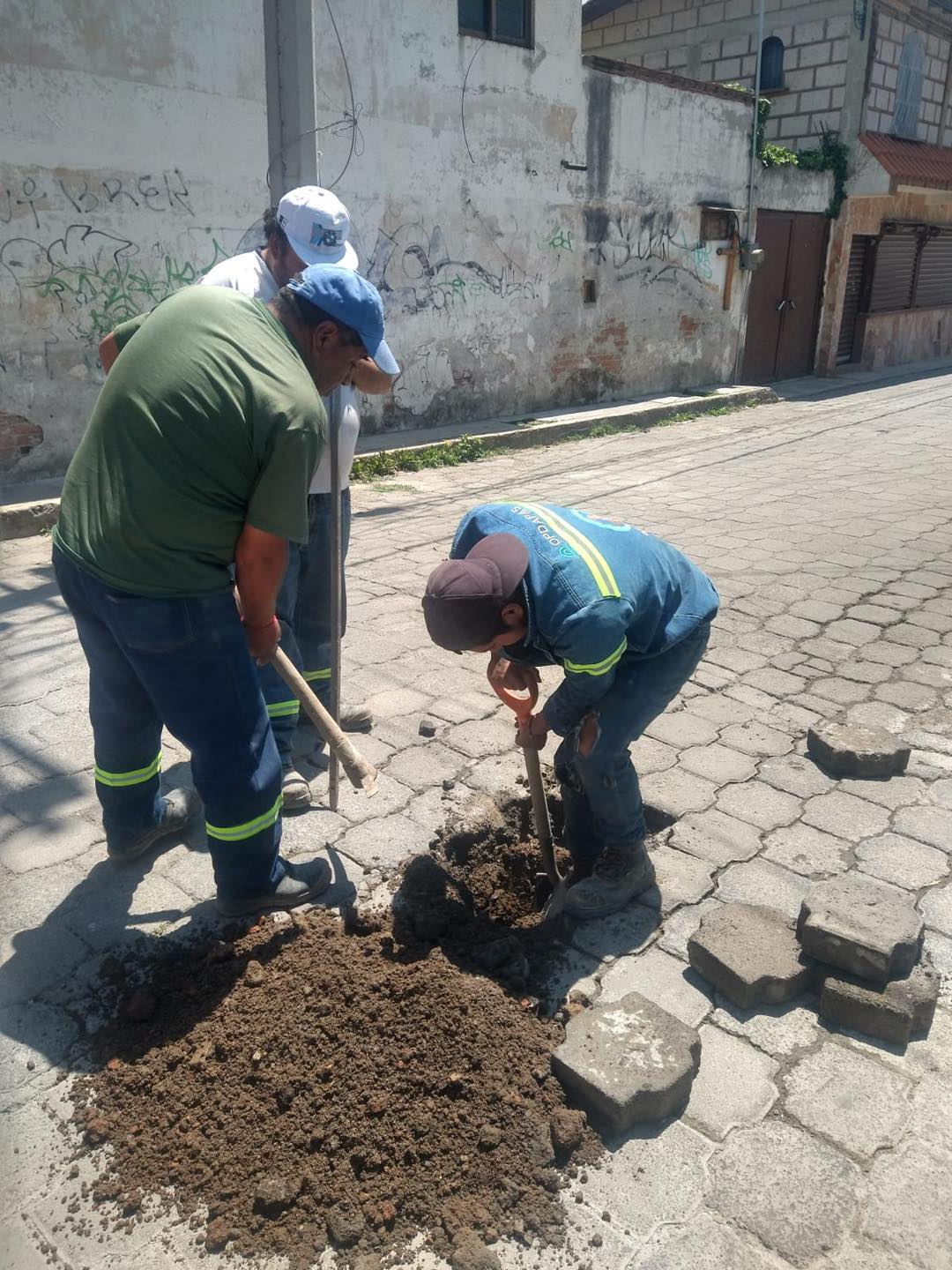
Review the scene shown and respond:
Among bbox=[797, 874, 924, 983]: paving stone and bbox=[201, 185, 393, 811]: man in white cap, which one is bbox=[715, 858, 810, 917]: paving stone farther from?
bbox=[201, 185, 393, 811]: man in white cap

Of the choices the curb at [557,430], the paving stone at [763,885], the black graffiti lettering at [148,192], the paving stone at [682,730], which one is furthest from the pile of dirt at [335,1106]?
the black graffiti lettering at [148,192]

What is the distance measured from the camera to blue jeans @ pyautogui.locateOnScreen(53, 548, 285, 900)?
2.54m

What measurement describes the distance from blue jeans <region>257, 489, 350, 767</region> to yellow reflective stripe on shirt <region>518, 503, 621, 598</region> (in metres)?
0.95

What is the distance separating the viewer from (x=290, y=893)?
2908 mm

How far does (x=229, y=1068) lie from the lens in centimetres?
233

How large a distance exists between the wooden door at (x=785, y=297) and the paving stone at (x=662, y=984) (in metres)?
14.8

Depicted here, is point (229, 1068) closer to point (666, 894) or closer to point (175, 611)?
point (175, 611)

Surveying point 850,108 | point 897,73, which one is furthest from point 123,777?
point 897,73

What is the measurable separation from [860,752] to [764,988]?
1.43 metres

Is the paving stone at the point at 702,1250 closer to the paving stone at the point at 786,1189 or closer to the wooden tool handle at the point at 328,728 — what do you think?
the paving stone at the point at 786,1189

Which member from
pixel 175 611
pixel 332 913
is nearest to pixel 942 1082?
pixel 332 913

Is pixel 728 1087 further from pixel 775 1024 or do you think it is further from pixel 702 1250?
pixel 702 1250

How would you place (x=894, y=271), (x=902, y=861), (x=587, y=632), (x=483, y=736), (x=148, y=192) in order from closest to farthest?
(x=587, y=632)
(x=902, y=861)
(x=483, y=736)
(x=148, y=192)
(x=894, y=271)

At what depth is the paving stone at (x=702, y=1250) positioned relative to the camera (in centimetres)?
195
